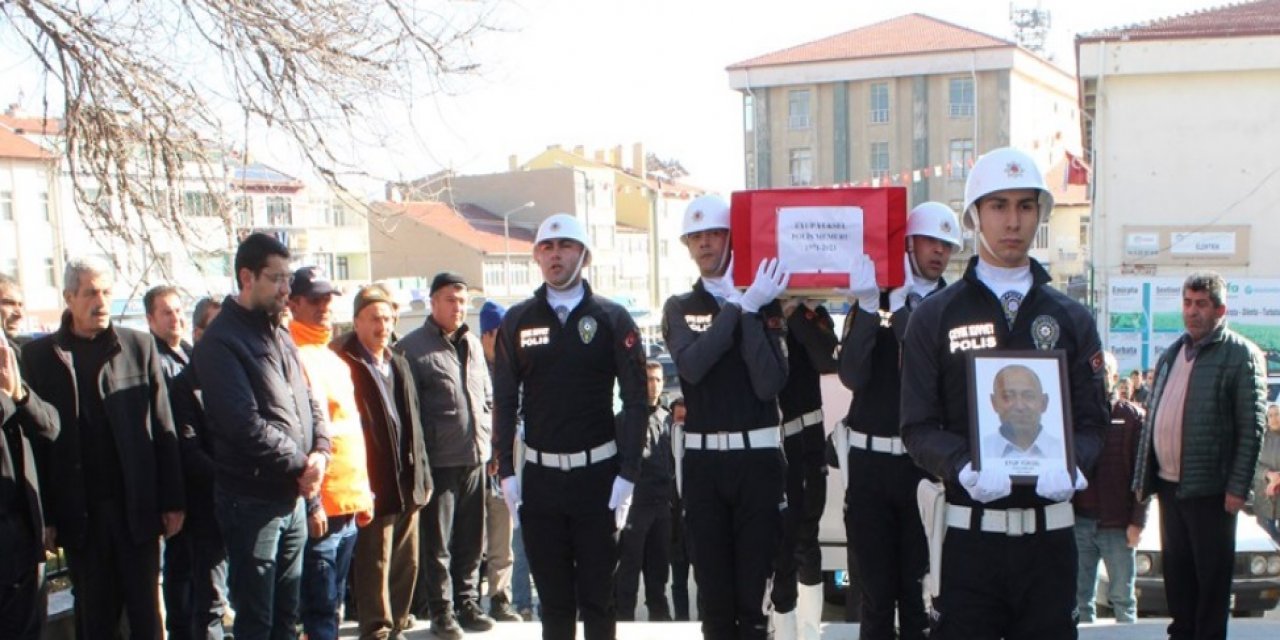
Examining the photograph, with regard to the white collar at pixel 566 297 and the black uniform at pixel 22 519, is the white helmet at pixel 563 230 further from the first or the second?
the black uniform at pixel 22 519

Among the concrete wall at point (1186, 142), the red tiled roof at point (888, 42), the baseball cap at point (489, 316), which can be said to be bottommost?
the baseball cap at point (489, 316)

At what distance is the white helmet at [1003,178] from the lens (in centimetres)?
372

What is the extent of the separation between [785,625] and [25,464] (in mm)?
3660

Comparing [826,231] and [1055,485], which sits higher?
[826,231]

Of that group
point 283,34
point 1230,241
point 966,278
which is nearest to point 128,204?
point 283,34

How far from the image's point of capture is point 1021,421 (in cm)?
349

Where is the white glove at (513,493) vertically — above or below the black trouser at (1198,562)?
above

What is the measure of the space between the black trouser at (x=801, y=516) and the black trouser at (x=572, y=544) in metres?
0.90

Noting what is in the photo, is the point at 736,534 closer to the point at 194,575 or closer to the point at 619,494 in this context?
the point at 619,494

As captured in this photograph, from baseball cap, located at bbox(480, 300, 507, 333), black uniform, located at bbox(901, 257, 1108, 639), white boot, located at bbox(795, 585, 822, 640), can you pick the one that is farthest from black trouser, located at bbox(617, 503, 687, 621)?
black uniform, located at bbox(901, 257, 1108, 639)

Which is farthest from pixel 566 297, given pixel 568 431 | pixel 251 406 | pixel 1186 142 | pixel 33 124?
pixel 1186 142

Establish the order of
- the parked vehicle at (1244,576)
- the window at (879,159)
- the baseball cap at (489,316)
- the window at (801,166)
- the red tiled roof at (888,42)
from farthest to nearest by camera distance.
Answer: the window at (801,166), the window at (879,159), the red tiled roof at (888,42), the baseball cap at (489,316), the parked vehicle at (1244,576)

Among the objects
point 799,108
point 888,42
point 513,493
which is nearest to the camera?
point 513,493

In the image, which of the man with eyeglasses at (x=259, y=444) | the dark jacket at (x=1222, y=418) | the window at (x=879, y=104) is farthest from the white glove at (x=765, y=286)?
the window at (x=879, y=104)
